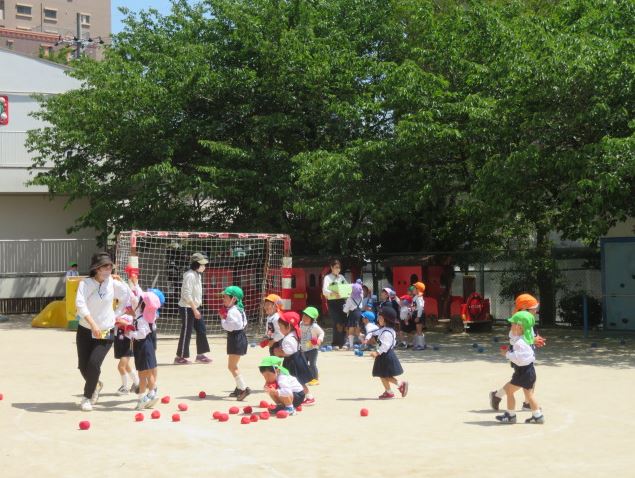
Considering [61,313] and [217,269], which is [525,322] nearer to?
[217,269]

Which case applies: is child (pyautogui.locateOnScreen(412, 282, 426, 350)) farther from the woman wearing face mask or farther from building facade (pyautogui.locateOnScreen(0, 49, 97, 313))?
building facade (pyautogui.locateOnScreen(0, 49, 97, 313))

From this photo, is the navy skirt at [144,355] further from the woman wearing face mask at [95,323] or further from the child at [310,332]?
the child at [310,332]

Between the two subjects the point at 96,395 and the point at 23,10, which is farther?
the point at 23,10

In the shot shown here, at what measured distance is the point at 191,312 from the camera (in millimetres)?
16344

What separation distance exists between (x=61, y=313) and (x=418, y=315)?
11.8m

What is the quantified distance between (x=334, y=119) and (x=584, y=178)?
31.7 ft

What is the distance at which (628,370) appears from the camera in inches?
591

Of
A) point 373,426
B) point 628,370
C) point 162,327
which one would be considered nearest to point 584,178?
point 628,370

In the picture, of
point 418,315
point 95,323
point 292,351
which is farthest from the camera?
point 418,315

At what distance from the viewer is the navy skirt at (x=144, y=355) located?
11.4 meters

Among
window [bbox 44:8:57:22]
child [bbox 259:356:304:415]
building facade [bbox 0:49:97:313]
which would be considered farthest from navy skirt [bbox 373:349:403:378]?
window [bbox 44:8:57:22]

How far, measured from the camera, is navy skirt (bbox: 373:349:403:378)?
1183cm

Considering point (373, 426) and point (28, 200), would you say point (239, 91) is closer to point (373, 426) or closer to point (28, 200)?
point (28, 200)

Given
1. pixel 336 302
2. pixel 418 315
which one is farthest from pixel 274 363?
pixel 418 315
